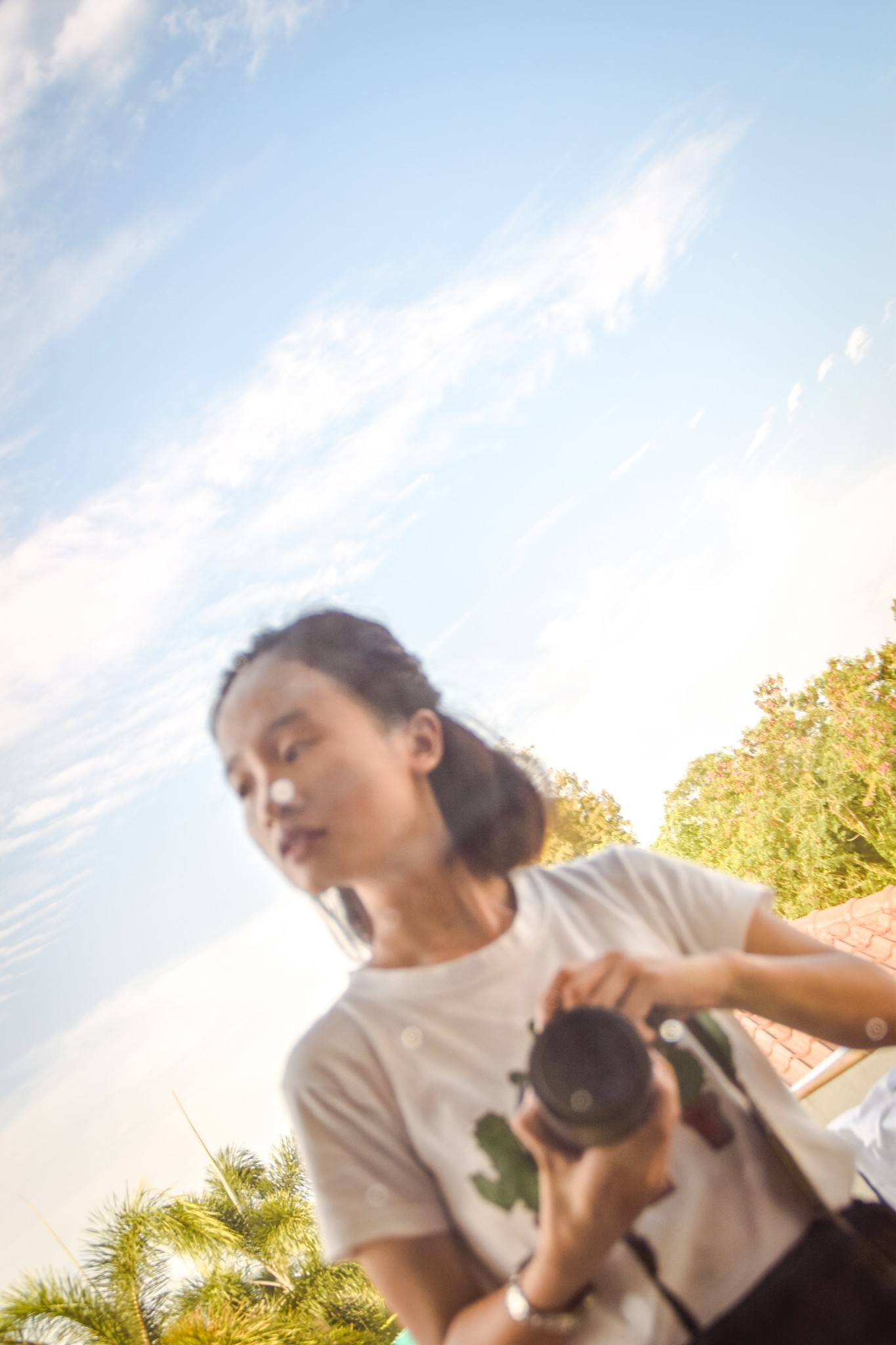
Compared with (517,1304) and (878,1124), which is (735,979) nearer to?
(517,1304)

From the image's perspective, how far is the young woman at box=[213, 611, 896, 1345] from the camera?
0.81 m

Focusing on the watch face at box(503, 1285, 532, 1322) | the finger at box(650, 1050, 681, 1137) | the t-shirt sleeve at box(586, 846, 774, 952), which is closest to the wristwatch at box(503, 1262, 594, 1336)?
the watch face at box(503, 1285, 532, 1322)

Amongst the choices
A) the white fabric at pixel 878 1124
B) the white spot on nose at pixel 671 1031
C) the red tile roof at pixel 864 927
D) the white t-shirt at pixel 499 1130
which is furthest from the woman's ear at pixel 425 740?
the red tile roof at pixel 864 927

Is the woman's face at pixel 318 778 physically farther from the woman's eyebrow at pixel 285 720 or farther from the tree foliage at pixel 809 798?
the tree foliage at pixel 809 798

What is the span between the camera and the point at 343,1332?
8.50 meters

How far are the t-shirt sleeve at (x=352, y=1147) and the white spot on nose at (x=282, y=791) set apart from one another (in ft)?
1.01

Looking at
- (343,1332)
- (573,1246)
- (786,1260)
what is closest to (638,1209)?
(573,1246)

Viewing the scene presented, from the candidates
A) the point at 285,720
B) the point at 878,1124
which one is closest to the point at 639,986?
the point at 285,720

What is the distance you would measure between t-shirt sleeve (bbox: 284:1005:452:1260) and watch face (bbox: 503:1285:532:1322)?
9cm

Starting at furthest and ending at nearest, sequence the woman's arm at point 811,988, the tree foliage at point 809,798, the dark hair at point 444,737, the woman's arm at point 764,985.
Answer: the tree foliage at point 809,798 < the dark hair at point 444,737 < the woman's arm at point 811,988 < the woman's arm at point 764,985

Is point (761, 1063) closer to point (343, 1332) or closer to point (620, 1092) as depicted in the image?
point (620, 1092)

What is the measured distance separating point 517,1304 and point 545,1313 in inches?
1.3

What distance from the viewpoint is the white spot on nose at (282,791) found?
1.04 m

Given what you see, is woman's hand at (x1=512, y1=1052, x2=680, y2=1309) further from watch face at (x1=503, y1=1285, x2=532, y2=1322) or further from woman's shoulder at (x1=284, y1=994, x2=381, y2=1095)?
woman's shoulder at (x1=284, y1=994, x2=381, y2=1095)
